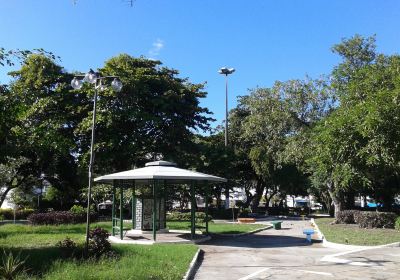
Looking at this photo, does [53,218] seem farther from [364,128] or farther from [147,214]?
[364,128]

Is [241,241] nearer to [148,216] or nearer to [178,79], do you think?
[148,216]

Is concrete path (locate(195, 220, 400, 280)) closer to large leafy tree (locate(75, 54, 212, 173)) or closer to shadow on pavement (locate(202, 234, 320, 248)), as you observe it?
shadow on pavement (locate(202, 234, 320, 248))

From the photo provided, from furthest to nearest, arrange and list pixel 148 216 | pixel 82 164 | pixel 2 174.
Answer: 1. pixel 2 174
2. pixel 82 164
3. pixel 148 216

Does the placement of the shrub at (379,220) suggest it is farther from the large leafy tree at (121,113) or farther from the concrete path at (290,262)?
the large leafy tree at (121,113)

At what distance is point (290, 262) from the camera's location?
14.5 m

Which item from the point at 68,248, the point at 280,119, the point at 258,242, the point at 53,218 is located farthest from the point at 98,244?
the point at 280,119

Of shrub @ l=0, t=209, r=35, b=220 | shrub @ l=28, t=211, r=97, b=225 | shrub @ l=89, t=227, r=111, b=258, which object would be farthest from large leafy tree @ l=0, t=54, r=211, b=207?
shrub @ l=89, t=227, r=111, b=258

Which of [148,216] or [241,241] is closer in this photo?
[241,241]

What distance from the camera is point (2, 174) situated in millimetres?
40125

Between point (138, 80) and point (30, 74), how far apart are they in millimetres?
9683

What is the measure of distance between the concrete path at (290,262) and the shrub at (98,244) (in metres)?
2.86

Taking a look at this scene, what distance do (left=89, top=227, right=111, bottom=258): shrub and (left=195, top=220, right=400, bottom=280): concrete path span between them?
9.40 feet

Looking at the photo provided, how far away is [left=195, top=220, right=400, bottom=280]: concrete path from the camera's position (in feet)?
39.5

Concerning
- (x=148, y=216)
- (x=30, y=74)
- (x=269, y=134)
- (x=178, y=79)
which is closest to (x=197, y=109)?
(x=178, y=79)
